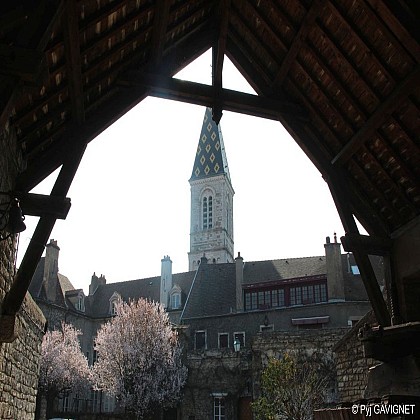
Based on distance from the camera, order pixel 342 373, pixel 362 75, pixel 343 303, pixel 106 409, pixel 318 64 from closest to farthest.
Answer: pixel 362 75, pixel 318 64, pixel 342 373, pixel 343 303, pixel 106 409

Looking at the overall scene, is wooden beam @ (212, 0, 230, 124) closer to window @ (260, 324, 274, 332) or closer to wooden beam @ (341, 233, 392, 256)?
wooden beam @ (341, 233, 392, 256)

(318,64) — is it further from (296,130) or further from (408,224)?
(408,224)

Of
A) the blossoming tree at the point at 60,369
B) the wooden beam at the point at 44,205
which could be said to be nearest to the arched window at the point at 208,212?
the blossoming tree at the point at 60,369

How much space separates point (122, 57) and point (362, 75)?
3.08 m

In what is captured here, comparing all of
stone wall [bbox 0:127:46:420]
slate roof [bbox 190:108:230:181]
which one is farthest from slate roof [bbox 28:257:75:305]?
slate roof [bbox 190:108:230:181]

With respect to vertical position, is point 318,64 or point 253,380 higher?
point 318,64

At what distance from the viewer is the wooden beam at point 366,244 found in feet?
23.6

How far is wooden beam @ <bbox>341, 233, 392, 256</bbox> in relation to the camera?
718 centimetres

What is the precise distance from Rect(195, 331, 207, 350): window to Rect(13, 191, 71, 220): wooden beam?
23.9 metres

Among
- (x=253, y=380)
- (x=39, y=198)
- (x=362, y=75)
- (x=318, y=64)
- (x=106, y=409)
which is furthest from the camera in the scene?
(x=106, y=409)

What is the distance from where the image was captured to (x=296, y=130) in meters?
7.75

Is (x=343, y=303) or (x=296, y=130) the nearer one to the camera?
(x=296, y=130)

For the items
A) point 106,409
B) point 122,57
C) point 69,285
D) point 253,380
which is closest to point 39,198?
point 122,57

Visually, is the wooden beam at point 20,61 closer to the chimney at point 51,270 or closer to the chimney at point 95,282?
the chimney at point 51,270
